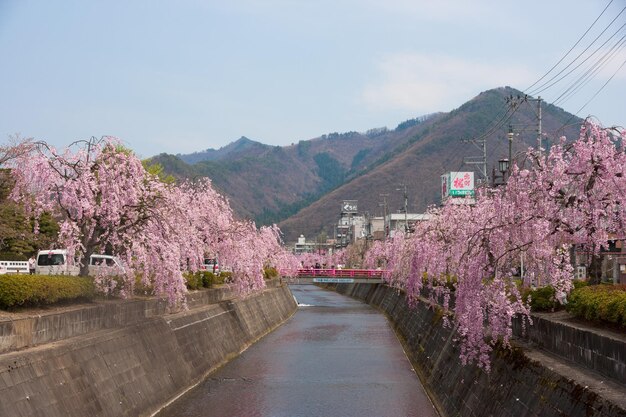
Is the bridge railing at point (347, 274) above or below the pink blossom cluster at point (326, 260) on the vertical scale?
below

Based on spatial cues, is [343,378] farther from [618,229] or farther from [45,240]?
[45,240]

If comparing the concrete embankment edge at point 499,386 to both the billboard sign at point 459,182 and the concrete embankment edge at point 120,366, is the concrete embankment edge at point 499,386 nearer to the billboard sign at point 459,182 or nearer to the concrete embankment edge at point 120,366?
the concrete embankment edge at point 120,366

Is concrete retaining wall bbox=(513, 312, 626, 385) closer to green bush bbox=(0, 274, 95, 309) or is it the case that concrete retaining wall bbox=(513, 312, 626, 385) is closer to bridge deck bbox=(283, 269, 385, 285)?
green bush bbox=(0, 274, 95, 309)

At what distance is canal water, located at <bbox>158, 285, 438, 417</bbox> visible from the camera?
1199 inches

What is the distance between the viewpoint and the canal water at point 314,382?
30.5 meters

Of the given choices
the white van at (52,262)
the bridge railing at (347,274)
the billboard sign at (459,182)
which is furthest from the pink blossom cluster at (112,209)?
the billboard sign at (459,182)

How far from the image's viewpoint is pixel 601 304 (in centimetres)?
1923

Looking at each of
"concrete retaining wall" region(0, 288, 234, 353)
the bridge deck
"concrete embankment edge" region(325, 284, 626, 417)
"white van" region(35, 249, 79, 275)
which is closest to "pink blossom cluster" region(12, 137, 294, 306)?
"concrete retaining wall" region(0, 288, 234, 353)

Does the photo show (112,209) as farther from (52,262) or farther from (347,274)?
(347,274)

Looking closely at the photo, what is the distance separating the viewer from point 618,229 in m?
19.7

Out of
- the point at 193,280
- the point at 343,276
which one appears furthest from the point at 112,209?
the point at 343,276

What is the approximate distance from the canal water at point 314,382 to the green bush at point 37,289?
5.73m

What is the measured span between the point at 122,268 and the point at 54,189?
4630 millimetres

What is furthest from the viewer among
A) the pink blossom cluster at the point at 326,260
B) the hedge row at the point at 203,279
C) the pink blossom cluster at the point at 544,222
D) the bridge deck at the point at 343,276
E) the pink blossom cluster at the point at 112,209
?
the pink blossom cluster at the point at 326,260
